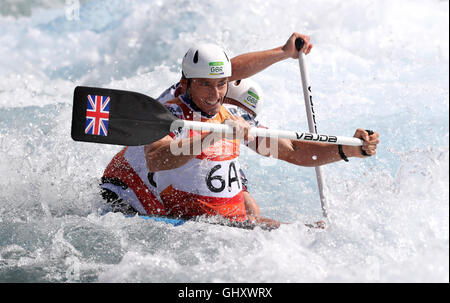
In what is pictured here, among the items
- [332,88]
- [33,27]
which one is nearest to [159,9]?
[33,27]

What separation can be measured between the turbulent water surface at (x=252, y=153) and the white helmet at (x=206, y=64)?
3.11 ft

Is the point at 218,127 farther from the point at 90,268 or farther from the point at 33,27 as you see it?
the point at 33,27

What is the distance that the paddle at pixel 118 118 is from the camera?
3385mm

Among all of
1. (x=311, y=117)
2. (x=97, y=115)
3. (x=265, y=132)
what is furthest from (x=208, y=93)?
(x=311, y=117)

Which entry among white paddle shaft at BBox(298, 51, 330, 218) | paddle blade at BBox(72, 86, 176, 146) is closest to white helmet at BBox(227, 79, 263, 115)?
white paddle shaft at BBox(298, 51, 330, 218)

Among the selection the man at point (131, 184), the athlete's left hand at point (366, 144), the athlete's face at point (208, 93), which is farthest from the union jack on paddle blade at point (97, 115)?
the athlete's left hand at point (366, 144)

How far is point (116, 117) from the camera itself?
3441 mm

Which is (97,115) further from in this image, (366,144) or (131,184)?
(366,144)

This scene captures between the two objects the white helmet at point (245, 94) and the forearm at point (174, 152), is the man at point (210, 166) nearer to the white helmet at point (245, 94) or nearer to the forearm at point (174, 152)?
the forearm at point (174, 152)

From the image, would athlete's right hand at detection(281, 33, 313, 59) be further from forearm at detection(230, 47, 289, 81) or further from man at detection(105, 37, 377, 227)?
man at detection(105, 37, 377, 227)

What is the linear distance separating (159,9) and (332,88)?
4.15m

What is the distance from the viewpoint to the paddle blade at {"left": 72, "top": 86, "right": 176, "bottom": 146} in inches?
133

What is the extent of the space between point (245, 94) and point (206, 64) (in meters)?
0.90

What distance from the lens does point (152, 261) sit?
3195 millimetres
